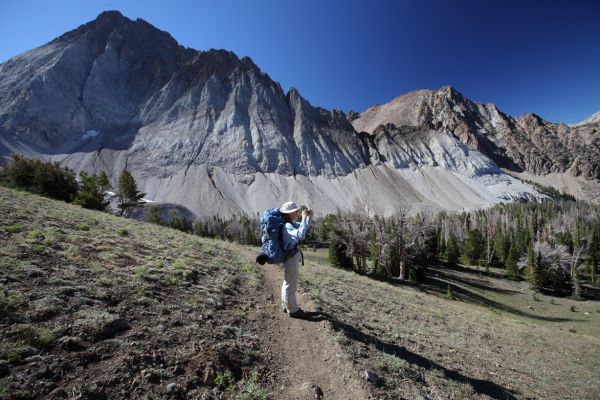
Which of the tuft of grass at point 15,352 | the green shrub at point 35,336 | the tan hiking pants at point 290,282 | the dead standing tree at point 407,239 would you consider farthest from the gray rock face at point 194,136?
the tuft of grass at point 15,352

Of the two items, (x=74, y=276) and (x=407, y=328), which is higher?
(x=74, y=276)

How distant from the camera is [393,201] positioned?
164250 mm

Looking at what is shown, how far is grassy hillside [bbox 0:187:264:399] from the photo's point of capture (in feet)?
15.5

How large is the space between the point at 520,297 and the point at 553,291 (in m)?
16.2

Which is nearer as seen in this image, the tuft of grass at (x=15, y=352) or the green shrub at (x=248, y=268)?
the tuft of grass at (x=15, y=352)

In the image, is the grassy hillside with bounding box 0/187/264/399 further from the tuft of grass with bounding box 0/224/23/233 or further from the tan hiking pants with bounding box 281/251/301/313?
the tan hiking pants with bounding box 281/251/301/313

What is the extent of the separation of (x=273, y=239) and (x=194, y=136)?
163 m

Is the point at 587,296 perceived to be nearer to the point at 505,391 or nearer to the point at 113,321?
the point at 505,391

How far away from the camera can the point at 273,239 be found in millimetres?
8406

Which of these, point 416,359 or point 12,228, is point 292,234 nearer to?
point 416,359

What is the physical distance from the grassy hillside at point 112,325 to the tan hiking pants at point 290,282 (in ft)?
3.46

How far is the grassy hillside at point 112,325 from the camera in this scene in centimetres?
473

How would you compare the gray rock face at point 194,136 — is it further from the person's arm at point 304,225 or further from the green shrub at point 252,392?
the green shrub at point 252,392

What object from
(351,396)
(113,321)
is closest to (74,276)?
(113,321)
